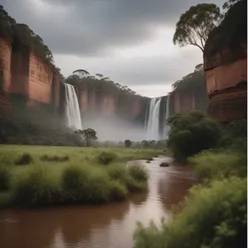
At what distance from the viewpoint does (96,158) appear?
727 centimetres

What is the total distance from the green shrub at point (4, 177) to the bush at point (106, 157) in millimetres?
1797

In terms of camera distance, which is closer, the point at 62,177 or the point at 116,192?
the point at 62,177

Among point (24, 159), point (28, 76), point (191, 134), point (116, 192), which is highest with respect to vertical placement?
point (28, 76)

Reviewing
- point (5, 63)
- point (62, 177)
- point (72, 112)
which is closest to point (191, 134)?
point (72, 112)

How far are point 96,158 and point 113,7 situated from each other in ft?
10.9

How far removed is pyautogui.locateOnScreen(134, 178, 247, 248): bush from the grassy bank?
3011mm

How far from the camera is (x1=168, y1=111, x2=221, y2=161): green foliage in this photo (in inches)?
377

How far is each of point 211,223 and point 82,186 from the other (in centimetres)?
357

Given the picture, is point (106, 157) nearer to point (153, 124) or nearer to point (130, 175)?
point (130, 175)

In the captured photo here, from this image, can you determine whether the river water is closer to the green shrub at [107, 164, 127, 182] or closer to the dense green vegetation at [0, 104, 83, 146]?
the green shrub at [107, 164, 127, 182]

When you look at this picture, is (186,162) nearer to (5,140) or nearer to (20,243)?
(5,140)

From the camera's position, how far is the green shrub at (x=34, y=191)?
5.49 m

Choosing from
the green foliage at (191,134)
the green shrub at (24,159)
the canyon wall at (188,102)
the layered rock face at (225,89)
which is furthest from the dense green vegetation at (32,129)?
the layered rock face at (225,89)

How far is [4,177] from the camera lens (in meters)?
6.15
